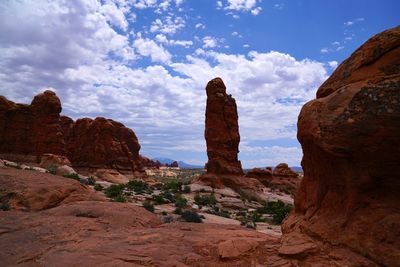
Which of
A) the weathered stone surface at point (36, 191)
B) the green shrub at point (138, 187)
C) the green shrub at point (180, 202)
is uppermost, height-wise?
the weathered stone surface at point (36, 191)

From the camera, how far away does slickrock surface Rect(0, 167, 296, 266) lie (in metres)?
A: 6.61

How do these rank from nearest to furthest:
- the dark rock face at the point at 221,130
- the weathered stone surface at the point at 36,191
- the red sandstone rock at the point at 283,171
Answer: the weathered stone surface at the point at 36,191
the dark rock face at the point at 221,130
the red sandstone rock at the point at 283,171

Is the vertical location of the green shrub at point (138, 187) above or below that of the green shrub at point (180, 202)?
above

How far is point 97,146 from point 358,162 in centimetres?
5090

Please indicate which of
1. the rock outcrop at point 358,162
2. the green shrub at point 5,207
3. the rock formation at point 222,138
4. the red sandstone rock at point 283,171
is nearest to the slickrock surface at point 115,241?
the green shrub at point 5,207

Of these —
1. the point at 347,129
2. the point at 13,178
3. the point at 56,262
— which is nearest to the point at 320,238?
the point at 347,129

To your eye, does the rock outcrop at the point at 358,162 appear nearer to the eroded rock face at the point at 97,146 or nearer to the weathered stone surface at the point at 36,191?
the weathered stone surface at the point at 36,191

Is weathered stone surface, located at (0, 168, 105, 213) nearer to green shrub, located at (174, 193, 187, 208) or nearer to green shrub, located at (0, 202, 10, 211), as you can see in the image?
green shrub, located at (0, 202, 10, 211)

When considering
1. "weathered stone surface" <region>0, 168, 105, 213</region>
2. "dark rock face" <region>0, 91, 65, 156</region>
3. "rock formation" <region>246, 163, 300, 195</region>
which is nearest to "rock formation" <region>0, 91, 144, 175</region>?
"dark rock face" <region>0, 91, 65, 156</region>

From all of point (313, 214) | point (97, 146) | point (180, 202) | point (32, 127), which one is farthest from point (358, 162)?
point (97, 146)

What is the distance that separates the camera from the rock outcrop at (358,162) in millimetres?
5504

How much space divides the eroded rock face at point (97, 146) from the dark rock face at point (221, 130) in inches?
755

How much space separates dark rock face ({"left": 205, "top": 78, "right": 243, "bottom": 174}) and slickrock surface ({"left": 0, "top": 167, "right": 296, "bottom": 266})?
29.4 metres

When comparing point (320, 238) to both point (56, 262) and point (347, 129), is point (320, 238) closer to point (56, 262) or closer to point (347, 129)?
point (347, 129)
